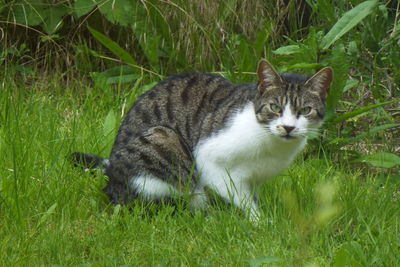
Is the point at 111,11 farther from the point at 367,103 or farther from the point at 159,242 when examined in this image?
the point at 159,242

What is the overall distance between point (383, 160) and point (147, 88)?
1798 millimetres

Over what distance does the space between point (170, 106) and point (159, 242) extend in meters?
0.90

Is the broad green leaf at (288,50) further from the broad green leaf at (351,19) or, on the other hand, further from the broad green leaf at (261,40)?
the broad green leaf at (261,40)

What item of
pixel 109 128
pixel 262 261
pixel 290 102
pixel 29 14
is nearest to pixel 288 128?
pixel 290 102

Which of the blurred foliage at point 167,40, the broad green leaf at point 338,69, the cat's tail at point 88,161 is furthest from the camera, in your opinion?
the blurred foliage at point 167,40

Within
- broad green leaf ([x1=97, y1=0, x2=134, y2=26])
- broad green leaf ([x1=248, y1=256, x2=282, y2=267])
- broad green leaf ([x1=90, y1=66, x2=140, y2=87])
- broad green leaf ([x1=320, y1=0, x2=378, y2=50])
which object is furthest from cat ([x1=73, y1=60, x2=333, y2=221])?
broad green leaf ([x1=97, y1=0, x2=134, y2=26])

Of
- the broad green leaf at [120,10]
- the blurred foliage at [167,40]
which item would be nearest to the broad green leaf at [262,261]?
the blurred foliage at [167,40]

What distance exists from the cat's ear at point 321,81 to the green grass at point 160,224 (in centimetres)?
48

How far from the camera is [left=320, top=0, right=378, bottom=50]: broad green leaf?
10.9ft

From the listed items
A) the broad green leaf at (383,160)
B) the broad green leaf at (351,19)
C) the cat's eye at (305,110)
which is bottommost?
the broad green leaf at (383,160)

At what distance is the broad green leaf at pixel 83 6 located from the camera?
4816 millimetres

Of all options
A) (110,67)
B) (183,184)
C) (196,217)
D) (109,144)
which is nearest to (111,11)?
(110,67)

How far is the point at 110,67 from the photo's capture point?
16.6 feet

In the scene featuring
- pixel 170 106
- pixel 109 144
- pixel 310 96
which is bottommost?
pixel 109 144
